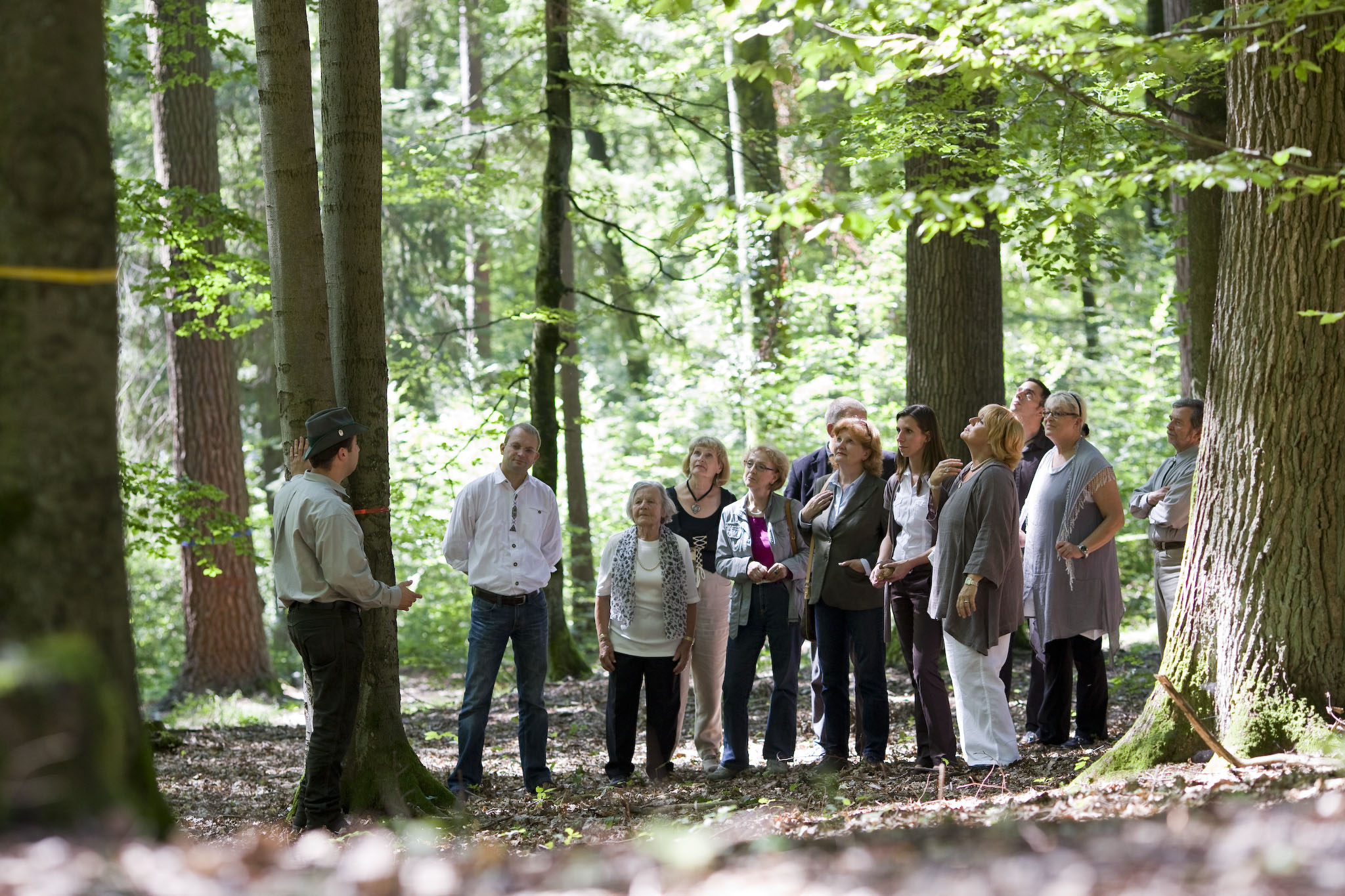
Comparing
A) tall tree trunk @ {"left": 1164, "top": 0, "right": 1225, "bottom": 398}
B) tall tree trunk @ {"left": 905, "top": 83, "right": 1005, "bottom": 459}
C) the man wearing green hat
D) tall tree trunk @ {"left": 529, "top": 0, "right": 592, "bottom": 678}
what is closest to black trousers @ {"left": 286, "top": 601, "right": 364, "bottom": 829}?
the man wearing green hat

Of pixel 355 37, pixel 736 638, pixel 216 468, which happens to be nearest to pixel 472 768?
pixel 736 638

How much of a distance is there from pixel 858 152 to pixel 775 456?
8.60 feet

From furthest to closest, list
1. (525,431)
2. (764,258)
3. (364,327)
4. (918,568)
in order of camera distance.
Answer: (764,258)
(525,431)
(918,568)
(364,327)

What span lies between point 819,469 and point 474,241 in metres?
13.8

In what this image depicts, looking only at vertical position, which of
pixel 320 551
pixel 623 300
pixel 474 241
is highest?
pixel 474 241

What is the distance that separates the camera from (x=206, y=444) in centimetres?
1148

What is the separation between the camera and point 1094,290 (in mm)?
21625

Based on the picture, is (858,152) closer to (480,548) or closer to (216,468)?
(480,548)

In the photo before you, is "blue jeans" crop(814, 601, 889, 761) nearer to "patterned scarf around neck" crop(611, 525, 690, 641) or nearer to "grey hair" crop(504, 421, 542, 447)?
"patterned scarf around neck" crop(611, 525, 690, 641)

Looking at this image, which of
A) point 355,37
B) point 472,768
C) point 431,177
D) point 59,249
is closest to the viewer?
point 59,249

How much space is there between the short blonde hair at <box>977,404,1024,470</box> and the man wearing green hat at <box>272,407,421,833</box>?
305 cm

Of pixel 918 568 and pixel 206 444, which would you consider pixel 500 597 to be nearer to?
pixel 918 568

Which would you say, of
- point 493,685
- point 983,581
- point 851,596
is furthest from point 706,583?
point 983,581

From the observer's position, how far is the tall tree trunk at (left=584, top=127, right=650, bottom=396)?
18.6 meters
